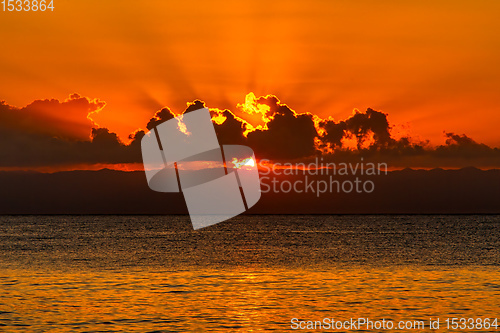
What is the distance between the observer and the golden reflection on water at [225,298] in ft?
117

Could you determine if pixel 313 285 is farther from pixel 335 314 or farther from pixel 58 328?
pixel 58 328

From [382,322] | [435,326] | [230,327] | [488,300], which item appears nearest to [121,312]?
[230,327]

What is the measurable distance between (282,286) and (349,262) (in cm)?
2506

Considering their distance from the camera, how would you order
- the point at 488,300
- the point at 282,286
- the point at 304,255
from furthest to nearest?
the point at 304,255 < the point at 282,286 < the point at 488,300

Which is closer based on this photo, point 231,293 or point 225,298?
point 225,298

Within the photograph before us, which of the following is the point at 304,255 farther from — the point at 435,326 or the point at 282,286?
the point at 435,326

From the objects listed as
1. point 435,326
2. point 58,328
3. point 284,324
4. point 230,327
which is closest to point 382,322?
point 435,326

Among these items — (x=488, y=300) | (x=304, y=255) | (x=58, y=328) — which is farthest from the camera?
(x=304, y=255)

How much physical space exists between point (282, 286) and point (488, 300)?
1592 cm

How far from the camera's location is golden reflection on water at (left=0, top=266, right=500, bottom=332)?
117 ft

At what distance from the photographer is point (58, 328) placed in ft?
110

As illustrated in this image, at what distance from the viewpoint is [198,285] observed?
166 feet

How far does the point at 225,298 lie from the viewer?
43719mm

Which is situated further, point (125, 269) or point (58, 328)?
point (125, 269)
